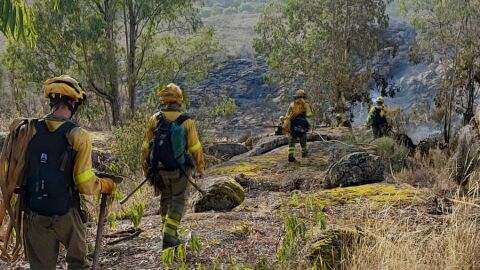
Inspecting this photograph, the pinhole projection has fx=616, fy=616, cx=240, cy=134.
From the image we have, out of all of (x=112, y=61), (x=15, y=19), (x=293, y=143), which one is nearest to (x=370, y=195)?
(x=293, y=143)

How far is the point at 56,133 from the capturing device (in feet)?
13.2

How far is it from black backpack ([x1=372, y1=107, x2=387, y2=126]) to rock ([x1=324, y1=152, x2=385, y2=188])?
585cm

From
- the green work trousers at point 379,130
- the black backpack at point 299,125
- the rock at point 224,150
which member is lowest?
the rock at point 224,150

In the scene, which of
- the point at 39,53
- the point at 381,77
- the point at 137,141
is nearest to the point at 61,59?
the point at 39,53

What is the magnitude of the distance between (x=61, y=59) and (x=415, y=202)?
15.4m

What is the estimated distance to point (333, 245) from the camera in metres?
5.15

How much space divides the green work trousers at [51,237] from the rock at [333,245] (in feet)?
6.07

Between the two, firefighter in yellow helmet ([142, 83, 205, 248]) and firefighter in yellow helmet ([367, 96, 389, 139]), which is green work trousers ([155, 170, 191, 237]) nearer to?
firefighter in yellow helmet ([142, 83, 205, 248])

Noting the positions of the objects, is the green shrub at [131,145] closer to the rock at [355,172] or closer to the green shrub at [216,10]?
the rock at [355,172]

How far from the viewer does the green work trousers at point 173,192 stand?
6.02 meters

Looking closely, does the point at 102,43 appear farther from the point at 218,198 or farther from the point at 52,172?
the point at 52,172

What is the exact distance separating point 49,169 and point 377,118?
13054 millimetres

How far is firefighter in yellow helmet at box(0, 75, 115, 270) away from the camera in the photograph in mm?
4039

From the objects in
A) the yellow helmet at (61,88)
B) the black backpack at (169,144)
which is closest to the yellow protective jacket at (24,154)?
the yellow helmet at (61,88)
